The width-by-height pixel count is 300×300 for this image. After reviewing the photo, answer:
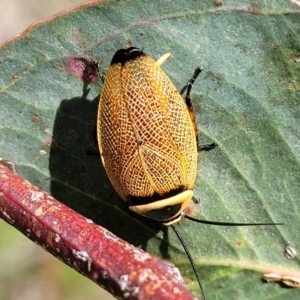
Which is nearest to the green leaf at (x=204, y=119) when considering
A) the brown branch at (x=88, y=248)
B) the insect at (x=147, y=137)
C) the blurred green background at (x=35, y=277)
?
the insect at (x=147, y=137)

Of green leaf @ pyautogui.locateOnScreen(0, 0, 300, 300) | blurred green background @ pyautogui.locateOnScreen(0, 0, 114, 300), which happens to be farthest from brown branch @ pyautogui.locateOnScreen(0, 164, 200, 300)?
blurred green background @ pyautogui.locateOnScreen(0, 0, 114, 300)

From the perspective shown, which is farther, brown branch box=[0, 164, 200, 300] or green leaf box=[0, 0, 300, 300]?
green leaf box=[0, 0, 300, 300]

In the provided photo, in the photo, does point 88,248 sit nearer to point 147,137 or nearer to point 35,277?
point 147,137

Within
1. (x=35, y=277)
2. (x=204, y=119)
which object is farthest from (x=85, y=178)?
(x=35, y=277)

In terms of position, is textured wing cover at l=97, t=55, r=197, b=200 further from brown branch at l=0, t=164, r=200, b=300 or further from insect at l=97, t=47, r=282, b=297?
brown branch at l=0, t=164, r=200, b=300

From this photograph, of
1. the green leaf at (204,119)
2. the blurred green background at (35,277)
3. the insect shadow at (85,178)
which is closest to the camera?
the green leaf at (204,119)

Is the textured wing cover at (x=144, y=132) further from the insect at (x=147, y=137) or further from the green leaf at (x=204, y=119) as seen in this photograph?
the green leaf at (x=204, y=119)
